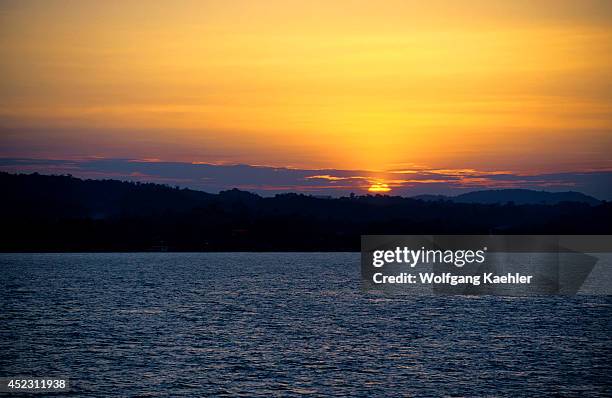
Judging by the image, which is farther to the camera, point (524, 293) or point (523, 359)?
point (524, 293)

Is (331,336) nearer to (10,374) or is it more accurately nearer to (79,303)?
(10,374)

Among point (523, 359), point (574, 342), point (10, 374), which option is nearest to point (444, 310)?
point (574, 342)

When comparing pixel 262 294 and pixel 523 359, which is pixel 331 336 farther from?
pixel 262 294

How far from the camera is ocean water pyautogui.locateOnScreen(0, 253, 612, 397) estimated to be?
69250 mm

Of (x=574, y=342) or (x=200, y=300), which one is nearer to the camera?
(x=574, y=342)

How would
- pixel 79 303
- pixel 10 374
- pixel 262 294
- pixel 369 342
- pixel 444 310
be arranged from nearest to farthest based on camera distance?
pixel 10 374
pixel 369 342
pixel 444 310
pixel 79 303
pixel 262 294

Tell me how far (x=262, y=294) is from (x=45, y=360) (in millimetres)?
91086

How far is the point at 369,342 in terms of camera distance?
93.6m

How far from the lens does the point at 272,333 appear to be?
102 metres

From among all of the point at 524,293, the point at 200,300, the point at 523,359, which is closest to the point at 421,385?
the point at 523,359

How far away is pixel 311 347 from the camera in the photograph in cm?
8962

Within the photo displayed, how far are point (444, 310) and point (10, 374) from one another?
79.3 metres

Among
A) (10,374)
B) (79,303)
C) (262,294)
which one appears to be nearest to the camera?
(10,374)

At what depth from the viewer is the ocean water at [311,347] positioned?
227 ft
